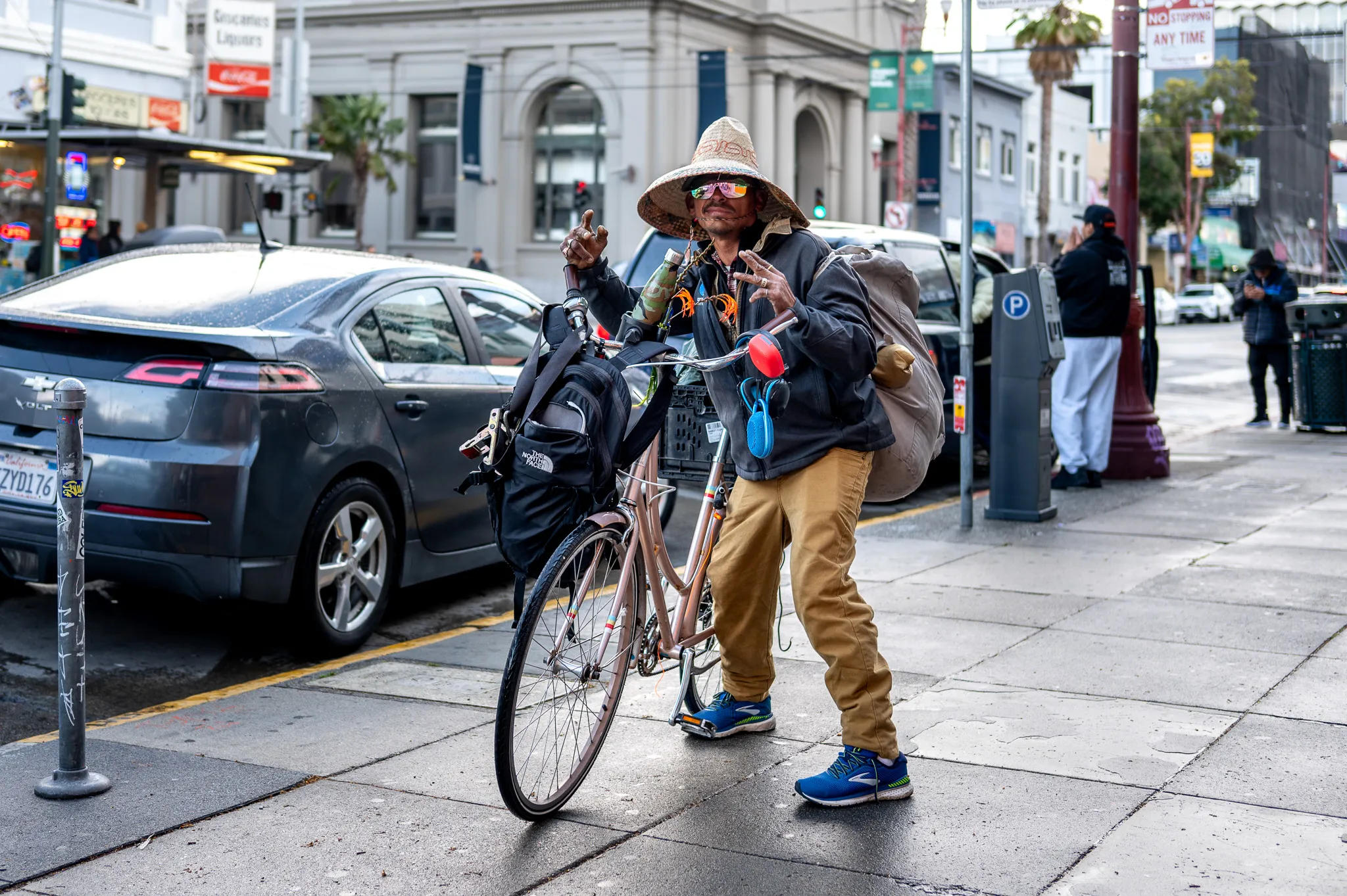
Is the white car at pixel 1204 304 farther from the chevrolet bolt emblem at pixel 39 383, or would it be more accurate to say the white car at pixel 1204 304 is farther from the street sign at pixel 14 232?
the chevrolet bolt emblem at pixel 39 383

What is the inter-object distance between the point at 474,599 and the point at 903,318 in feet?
11.9

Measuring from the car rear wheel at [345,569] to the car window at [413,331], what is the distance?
2.14 feet

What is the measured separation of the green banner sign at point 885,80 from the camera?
1378 inches

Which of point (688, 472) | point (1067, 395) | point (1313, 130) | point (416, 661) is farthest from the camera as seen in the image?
point (1313, 130)

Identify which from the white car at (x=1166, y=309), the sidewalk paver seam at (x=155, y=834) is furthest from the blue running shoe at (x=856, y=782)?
the white car at (x=1166, y=309)

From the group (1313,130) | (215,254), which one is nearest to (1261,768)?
(215,254)

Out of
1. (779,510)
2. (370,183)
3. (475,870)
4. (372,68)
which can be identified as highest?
(372,68)

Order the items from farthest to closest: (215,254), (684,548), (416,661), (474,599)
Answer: (684,548), (474,599), (215,254), (416,661)

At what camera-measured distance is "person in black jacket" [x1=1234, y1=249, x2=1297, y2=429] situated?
53.9ft

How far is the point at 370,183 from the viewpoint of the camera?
146ft

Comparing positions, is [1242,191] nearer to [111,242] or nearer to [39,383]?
[111,242]

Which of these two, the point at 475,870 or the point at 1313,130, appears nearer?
the point at 475,870

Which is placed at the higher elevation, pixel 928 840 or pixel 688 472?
pixel 688 472

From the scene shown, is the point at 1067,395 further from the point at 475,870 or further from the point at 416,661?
the point at 475,870
